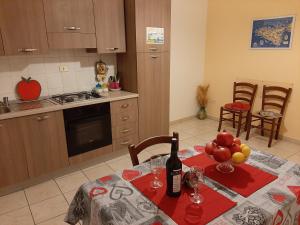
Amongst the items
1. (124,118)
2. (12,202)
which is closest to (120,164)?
(124,118)

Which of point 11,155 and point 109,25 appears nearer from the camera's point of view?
point 11,155

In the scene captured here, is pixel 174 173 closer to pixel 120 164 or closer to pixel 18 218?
pixel 18 218

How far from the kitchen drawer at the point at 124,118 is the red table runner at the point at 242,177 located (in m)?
1.66

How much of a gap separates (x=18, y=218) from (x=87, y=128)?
3.69 feet

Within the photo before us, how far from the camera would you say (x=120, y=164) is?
3.00 m

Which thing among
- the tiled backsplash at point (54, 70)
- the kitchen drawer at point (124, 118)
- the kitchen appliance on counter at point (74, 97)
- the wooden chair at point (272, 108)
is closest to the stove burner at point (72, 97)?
the kitchen appliance on counter at point (74, 97)

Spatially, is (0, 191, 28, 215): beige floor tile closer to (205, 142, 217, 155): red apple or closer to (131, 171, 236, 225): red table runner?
(131, 171, 236, 225): red table runner

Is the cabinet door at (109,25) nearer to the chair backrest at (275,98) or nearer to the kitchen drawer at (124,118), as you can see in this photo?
the kitchen drawer at (124,118)

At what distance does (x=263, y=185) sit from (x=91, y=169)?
2165mm

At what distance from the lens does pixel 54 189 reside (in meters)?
2.49

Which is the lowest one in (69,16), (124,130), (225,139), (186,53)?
(124,130)

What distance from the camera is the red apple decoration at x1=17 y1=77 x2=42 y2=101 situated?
2678mm

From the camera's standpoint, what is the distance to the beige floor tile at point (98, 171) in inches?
108

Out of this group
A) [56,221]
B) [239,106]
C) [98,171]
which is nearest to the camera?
[56,221]
